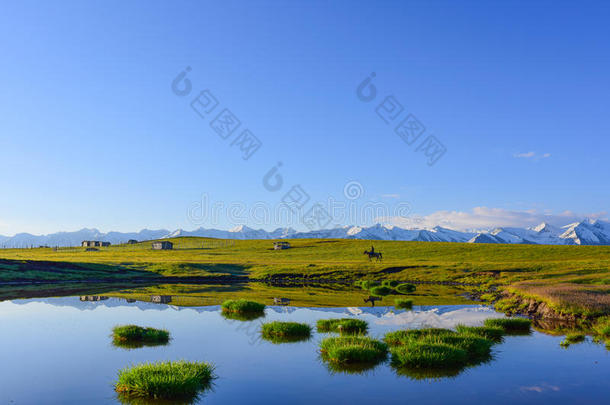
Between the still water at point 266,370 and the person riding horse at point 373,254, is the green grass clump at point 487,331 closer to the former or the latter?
the still water at point 266,370

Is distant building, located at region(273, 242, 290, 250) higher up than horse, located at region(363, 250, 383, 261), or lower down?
higher up

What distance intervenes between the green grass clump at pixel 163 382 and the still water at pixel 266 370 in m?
0.51

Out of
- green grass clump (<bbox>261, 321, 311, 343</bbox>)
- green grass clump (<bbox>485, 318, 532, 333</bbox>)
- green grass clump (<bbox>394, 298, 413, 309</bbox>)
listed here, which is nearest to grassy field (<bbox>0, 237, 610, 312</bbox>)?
green grass clump (<bbox>394, 298, 413, 309</bbox>)

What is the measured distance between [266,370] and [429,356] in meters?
6.36

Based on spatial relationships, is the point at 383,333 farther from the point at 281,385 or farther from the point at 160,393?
the point at 160,393

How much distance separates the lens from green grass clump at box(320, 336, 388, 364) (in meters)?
17.3

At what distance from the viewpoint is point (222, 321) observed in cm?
2875

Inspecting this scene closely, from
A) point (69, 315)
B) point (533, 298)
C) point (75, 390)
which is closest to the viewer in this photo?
point (75, 390)

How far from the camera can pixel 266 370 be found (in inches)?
649

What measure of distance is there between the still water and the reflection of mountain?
707 millimetres

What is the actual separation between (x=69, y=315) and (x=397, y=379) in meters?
27.1

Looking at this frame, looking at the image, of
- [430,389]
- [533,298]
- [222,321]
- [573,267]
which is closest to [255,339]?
[222,321]

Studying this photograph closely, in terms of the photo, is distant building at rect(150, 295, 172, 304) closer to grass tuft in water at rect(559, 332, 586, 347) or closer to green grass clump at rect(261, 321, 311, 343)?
green grass clump at rect(261, 321, 311, 343)

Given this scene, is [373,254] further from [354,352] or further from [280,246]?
[354,352]
